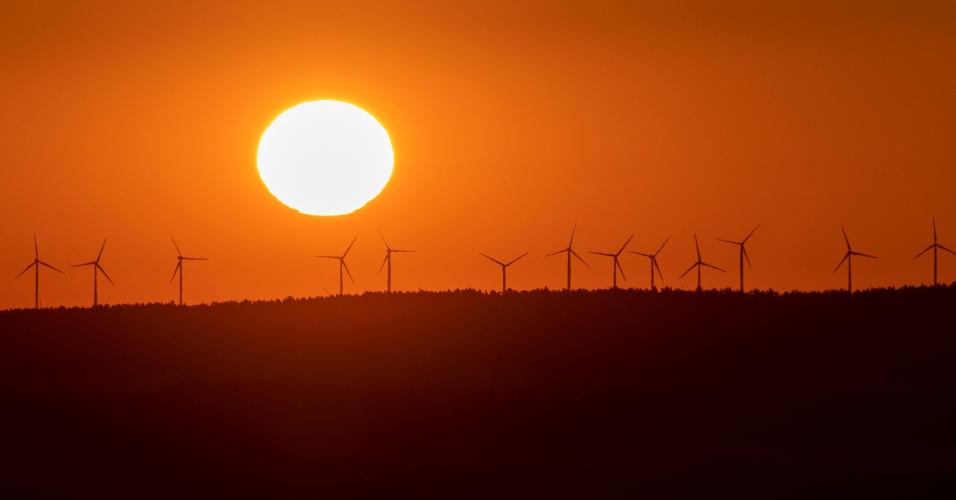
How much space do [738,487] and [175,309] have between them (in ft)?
211

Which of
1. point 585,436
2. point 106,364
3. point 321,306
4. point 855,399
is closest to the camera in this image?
point 585,436

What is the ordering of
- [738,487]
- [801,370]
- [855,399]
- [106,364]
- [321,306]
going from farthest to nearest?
[321,306] < [106,364] < [801,370] < [855,399] < [738,487]

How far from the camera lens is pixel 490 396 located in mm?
81875

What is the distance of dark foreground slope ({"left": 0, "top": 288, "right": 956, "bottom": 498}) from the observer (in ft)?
215

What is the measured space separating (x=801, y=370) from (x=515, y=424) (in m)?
23.0

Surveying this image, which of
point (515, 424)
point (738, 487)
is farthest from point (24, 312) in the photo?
point (738, 487)

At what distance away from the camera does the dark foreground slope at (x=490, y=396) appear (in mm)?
65562

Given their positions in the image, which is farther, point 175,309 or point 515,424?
point 175,309

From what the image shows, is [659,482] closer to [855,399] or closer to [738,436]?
[738,436]

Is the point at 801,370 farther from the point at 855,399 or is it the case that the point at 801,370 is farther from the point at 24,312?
the point at 24,312

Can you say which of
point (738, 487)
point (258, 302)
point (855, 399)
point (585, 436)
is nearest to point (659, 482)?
point (738, 487)

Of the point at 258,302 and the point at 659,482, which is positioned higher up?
the point at 258,302

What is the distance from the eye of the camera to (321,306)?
11606cm

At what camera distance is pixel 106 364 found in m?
105
